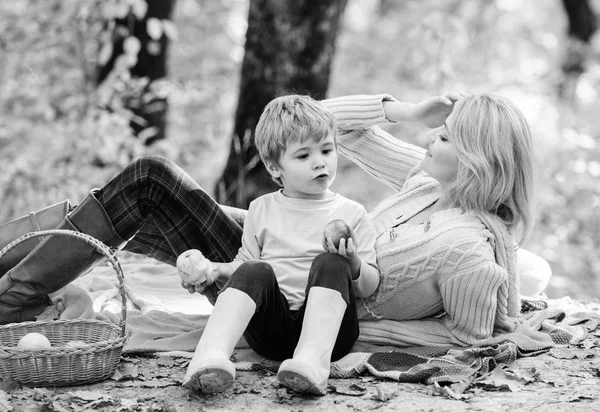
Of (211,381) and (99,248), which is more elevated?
(99,248)

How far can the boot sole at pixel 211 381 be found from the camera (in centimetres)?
235

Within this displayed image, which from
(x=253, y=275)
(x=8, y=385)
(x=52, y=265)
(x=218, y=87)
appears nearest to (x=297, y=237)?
(x=253, y=275)

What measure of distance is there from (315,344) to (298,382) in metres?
0.13

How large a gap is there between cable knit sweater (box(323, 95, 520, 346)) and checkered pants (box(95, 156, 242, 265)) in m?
0.69

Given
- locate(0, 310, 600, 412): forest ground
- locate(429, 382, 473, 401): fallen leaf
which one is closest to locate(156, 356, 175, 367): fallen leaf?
locate(0, 310, 600, 412): forest ground

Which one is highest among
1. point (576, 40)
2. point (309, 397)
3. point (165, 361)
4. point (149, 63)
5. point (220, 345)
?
point (576, 40)

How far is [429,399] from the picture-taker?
251 centimetres

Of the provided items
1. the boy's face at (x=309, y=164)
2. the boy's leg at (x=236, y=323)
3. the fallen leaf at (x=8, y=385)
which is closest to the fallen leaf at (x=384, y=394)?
the boy's leg at (x=236, y=323)

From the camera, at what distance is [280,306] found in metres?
2.67

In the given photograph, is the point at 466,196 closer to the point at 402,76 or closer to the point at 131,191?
the point at 131,191

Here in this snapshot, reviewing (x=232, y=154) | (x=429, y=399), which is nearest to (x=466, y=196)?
(x=429, y=399)

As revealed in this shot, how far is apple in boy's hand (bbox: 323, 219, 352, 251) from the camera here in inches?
101

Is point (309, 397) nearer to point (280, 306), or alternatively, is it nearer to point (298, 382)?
point (298, 382)

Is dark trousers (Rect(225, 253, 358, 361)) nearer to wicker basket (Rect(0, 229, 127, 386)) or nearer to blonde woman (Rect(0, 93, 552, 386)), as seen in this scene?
blonde woman (Rect(0, 93, 552, 386))
